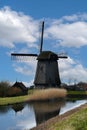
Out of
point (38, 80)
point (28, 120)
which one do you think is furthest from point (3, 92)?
point (28, 120)

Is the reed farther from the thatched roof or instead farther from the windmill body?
the thatched roof

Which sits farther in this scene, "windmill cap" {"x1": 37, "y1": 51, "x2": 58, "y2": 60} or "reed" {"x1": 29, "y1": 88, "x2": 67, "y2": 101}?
"windmill cap" {"x1": 37, "y1": 51, "x2": 58, "y2": 60}

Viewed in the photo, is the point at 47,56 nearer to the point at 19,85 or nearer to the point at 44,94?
the point at 44,94

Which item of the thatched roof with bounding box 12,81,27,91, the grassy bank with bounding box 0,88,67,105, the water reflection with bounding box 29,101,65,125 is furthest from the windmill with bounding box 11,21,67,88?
A: the water reflection with bounding box 29,101,65,125

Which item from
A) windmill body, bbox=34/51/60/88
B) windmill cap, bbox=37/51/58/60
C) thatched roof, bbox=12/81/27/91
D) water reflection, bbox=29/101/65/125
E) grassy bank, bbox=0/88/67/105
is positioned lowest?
water reflection, bbox=29/101/65/125

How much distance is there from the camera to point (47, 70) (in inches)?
2511

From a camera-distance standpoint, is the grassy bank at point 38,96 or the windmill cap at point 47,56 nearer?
the grassy bank at point 38,96

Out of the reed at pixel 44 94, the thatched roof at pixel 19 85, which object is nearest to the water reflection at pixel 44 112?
the reed at pixel 44 94

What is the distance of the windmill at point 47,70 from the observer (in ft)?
209

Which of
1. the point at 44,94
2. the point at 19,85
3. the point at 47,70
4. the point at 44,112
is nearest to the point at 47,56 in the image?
the point at 47,70

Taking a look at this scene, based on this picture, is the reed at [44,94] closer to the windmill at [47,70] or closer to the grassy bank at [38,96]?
the grassy bank at [38,96]

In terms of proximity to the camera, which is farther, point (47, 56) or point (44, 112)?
point (47, 56)

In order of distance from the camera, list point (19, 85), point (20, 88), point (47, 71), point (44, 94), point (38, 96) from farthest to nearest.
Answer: point (19, 85) < point (20, 88) < point (47, 71) < point (44, 94) < point (38, 96)

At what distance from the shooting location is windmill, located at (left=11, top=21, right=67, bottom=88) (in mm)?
63688
